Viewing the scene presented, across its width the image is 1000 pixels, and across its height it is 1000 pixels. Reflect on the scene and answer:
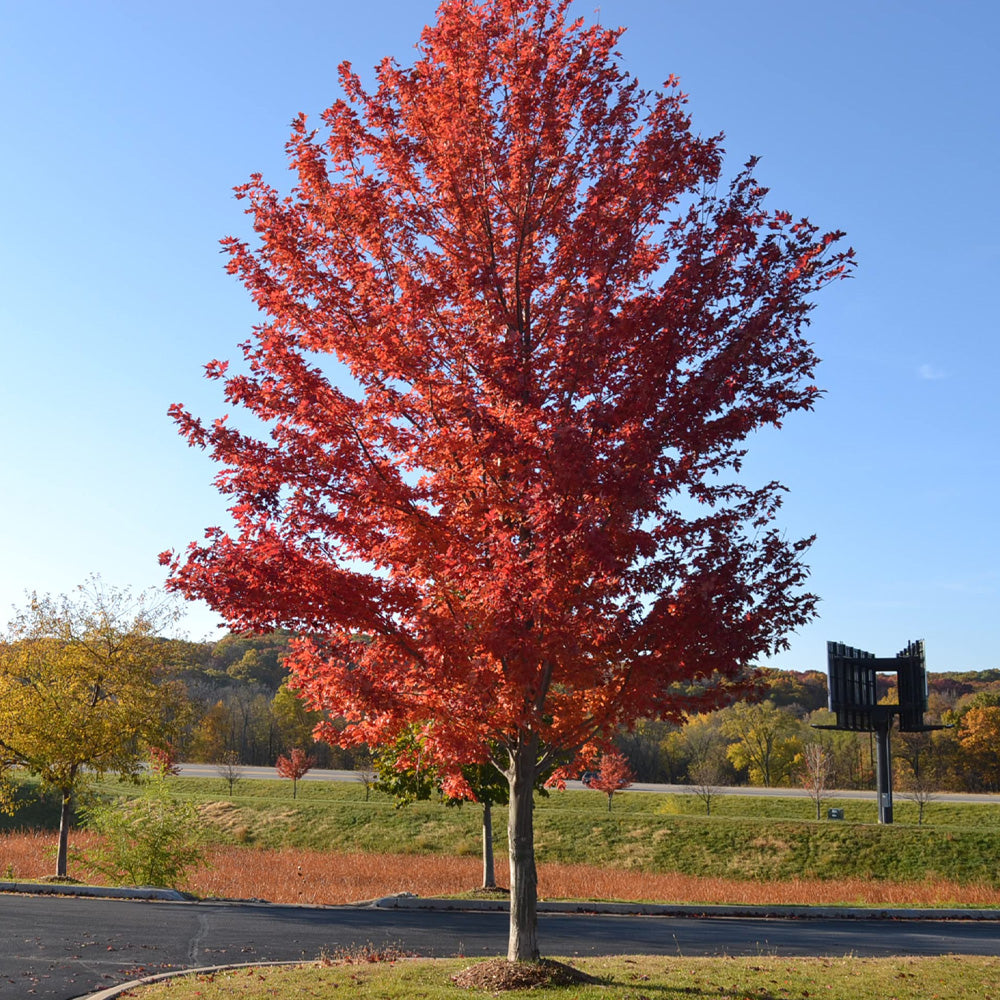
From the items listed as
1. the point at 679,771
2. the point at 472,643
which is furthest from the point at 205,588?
the point at 679,771

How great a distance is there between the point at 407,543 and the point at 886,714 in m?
30.2

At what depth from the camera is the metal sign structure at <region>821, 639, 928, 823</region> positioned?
34812 millimetres

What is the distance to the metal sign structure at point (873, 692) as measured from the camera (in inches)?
1371

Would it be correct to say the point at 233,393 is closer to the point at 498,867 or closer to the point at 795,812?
the point at 498,867

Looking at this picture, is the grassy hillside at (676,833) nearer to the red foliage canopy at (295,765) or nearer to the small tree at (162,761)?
the red foliage canopy at (295,765)

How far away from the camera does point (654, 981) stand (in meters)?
10.2

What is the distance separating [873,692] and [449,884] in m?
19.4

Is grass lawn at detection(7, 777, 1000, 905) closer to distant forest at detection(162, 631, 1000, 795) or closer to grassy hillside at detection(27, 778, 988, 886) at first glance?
grassy hillside at detection(27, 778, 988, 886)

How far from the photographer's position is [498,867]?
2805 centimetres

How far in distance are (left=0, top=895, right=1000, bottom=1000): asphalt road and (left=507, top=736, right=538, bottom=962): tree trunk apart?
3.23 m

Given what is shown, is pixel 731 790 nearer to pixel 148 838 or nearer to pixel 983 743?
pixel 983 743

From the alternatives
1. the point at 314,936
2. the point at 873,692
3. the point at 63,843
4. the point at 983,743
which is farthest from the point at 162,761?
the point at 983,743

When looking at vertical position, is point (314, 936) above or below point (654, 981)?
below

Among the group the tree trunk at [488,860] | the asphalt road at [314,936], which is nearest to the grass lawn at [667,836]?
the tree trunk at [488,860]
